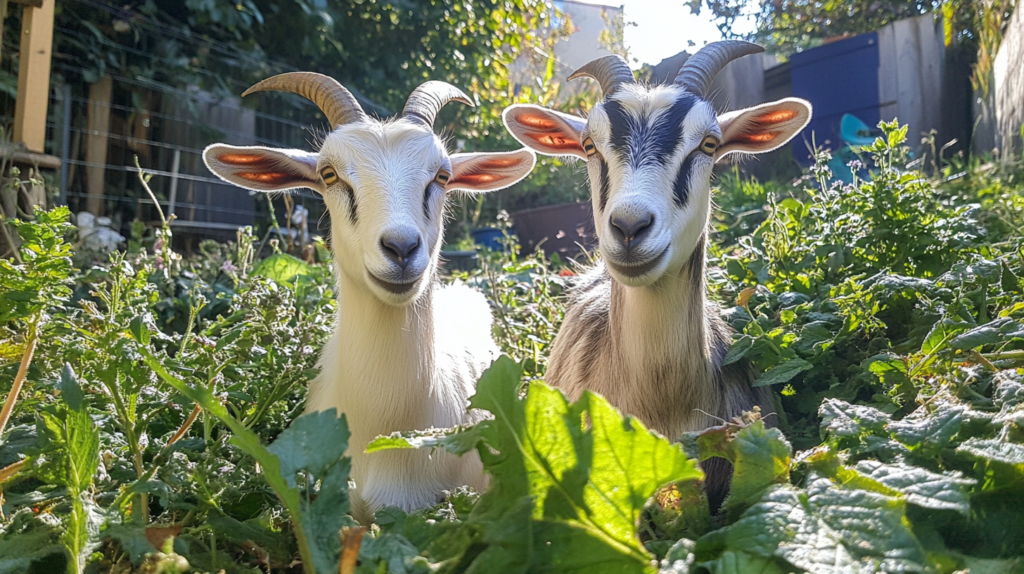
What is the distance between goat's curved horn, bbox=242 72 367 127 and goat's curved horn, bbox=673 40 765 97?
50.2 inches

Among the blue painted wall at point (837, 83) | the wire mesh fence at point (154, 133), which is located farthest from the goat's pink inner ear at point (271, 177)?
the blue painted wall at point (837, 83)

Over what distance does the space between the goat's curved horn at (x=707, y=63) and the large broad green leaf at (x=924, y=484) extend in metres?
1.77

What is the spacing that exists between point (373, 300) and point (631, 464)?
156cm

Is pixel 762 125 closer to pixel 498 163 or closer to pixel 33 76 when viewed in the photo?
pixel 498 163

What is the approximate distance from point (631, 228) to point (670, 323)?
0.45m

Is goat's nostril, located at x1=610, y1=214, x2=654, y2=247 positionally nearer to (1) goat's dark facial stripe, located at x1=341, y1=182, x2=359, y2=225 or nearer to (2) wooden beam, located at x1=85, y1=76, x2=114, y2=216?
(1) goat's dark facial stripe, located at x1=341, y1=182, x2=359, y2=225

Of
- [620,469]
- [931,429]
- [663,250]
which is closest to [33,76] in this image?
[663,250]

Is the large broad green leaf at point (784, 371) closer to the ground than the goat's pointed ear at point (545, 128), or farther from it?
closer to the ground

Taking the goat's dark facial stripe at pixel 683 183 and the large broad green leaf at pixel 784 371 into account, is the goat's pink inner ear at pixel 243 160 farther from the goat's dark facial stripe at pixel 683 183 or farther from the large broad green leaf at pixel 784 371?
the large broad green leaf at pixel 784 371

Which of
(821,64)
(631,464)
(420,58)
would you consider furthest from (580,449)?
(821,64)

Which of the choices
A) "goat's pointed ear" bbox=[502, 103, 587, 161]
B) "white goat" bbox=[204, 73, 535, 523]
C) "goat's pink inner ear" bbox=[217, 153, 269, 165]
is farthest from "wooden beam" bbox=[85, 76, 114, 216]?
"goat's pointed ear" bbox=[502, 103, 587, 161]

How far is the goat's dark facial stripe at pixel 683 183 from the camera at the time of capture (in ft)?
7.20

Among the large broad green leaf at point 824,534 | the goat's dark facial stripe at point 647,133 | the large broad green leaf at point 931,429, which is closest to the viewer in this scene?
the large broad green leaf at point 824,534

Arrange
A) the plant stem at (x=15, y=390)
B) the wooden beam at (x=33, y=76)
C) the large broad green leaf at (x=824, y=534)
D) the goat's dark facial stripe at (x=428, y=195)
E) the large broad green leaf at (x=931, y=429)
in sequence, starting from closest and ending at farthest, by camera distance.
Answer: the large broad green leaf at (x=824, y=534), the large broad green leaf at (x=931, y=429), the plant stem at (x=15, y=390), the goat's dark facial stripe at (x=428, y=195), the wooden beam at (x=33, y=76)
